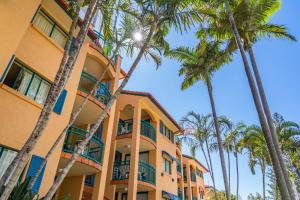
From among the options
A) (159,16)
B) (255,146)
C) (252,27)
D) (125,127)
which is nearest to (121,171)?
(125,127)

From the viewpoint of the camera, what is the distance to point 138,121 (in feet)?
56.9

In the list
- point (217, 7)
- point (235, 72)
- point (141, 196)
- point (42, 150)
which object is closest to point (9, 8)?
point (42, 150)

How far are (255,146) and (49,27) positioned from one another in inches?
872

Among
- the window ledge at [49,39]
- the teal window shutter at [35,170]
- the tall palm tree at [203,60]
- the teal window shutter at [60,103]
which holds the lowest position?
the teal window shutter at [35,170]

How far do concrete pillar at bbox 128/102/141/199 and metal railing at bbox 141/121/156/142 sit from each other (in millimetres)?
1396

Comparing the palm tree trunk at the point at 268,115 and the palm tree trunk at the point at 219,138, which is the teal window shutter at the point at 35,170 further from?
the palm tree trunk at the point at 219,138

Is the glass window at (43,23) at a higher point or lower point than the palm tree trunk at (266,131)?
Answer: higher

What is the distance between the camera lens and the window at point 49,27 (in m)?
10.2

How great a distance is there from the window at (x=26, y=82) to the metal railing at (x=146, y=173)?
9.49 meters

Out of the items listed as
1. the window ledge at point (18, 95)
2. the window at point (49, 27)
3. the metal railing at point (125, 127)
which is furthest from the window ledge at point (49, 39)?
the metal railing at point (125, 127)

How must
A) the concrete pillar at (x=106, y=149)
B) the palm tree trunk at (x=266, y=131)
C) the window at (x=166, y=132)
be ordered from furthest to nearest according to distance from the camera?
the window at (x=166, y=132), the concrete pillar at (x=106, y=149), the palm tree trunk at (x=266, y=131)

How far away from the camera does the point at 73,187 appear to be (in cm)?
1266

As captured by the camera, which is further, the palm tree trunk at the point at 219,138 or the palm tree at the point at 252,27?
the palm tree trunk at the point at 219,138

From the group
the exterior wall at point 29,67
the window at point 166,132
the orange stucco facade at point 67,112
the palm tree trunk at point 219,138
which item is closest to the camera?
the exterior wall at point 29,67
